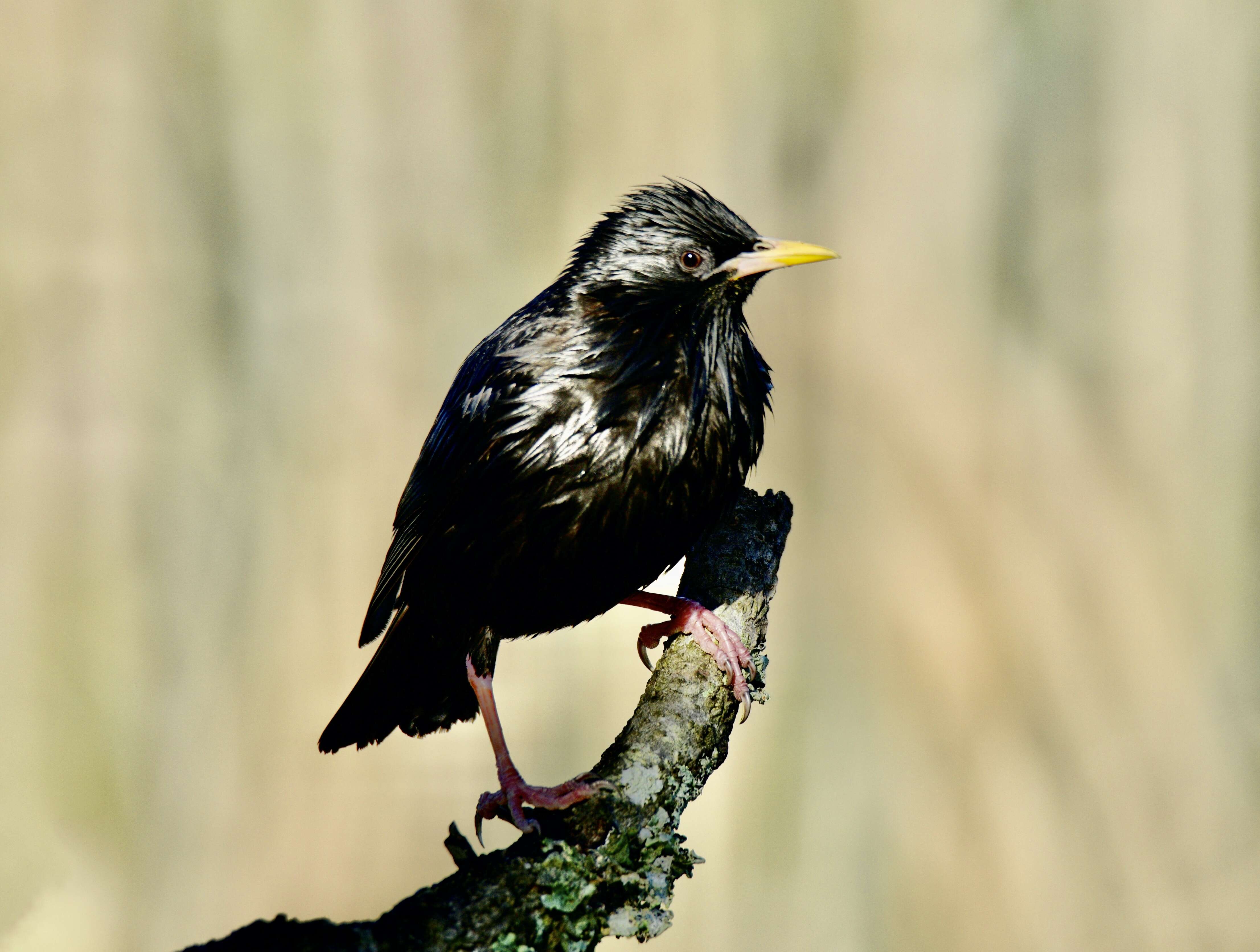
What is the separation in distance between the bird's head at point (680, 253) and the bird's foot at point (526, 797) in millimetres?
1602

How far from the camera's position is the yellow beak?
3.48m

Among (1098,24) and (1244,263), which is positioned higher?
(1098,24)

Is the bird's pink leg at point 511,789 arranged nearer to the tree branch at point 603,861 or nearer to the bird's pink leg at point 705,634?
the tree branch at point 603,861

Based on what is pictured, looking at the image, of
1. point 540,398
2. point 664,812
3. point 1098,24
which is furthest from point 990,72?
point 664,812

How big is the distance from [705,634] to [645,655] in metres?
0.65

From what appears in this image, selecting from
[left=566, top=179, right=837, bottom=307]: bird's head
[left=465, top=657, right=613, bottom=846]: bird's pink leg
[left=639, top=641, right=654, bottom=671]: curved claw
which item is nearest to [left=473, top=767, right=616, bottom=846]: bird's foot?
[left=465, top=657, right=613, bottom=846]: bird's pink leg

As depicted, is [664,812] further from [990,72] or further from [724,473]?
[990,72]

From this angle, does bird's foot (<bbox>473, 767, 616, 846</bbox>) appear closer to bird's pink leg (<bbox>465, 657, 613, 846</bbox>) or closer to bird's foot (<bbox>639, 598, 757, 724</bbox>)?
bird's pink leg (<bbox>465, 657, 613, 846</bbox>)

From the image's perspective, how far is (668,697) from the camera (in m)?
3.30

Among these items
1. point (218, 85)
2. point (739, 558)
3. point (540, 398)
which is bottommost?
point (739, 558)

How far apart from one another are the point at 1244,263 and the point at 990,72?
1.69 meters

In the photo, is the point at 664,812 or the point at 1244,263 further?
the point at 1244,263

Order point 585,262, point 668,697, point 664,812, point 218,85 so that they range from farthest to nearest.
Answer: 1. point 218,85
2. point 585,262
3. point 668,697
4. point 664,812

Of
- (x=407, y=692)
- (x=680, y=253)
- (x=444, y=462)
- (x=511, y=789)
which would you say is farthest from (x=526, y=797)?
(x=680, y=253)
